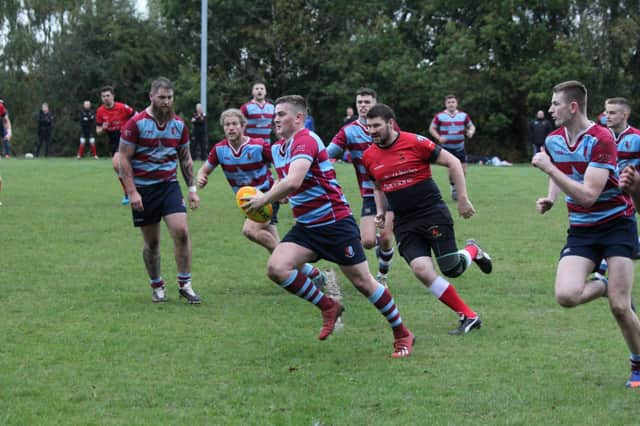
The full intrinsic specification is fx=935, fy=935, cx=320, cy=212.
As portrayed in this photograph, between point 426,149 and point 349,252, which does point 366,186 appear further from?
point 349,252

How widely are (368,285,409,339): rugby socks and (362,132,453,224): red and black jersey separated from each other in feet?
2.84

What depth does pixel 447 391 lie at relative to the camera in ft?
19.0

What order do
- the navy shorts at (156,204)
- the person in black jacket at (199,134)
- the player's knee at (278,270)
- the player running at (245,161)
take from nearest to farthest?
the player's knee at (278,270)
the navy shorts at (156,204)
the player running at (245,161)
the person in black jacket at (199,134)

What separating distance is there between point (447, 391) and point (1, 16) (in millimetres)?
51152

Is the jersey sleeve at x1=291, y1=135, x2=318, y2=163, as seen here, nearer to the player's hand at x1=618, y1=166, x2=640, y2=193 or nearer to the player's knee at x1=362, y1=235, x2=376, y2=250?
the player's hand at x1=618, y1=166, x2=640, y2=193

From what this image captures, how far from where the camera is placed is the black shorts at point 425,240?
7.43 meters

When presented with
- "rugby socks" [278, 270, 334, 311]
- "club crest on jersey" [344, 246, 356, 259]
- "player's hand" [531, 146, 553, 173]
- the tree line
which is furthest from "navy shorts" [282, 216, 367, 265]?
the tree line

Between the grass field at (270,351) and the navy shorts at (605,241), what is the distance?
0.82m

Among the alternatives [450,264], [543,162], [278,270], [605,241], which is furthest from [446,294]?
[543,162]

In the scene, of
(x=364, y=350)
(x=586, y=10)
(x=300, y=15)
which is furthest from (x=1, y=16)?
(x=364, y=350)

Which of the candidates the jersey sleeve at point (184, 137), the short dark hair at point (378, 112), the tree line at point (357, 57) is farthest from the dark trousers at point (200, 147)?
the short dark hair at point (378, 112)

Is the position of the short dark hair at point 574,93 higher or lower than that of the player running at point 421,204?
higher

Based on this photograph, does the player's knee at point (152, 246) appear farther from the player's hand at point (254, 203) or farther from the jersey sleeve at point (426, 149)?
the jersey sleeve at point (426, 149)

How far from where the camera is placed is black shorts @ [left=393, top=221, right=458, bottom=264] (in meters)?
7.43
